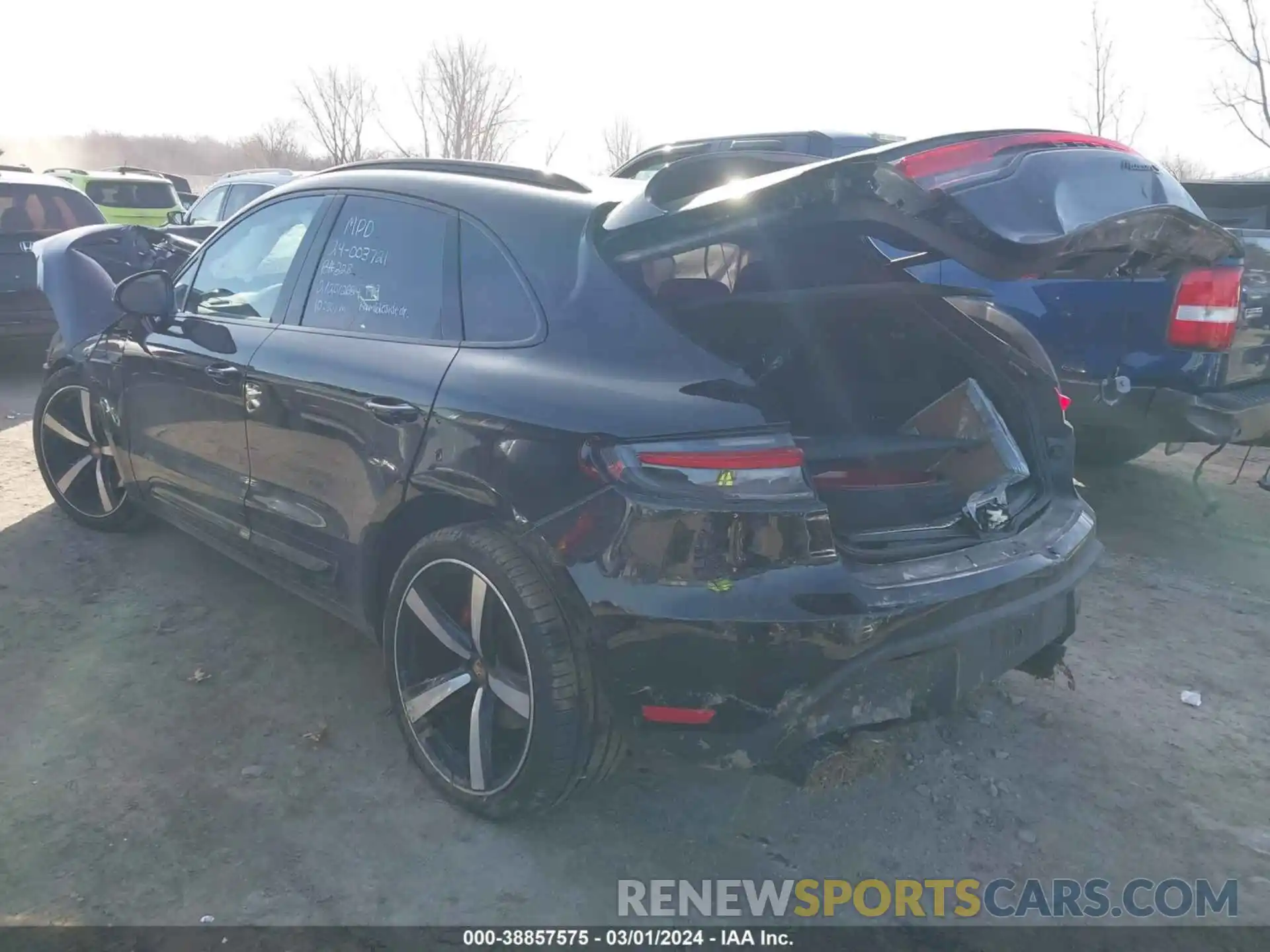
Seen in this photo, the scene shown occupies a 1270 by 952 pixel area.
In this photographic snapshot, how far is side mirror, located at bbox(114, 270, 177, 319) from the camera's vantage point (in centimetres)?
376

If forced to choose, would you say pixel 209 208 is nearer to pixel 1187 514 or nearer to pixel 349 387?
pixel 349 387

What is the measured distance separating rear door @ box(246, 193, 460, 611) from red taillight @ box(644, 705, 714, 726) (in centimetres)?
101

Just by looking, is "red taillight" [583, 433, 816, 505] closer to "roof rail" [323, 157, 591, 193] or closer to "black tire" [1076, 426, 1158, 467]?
"roof rail" [323, 157, 591, 193]

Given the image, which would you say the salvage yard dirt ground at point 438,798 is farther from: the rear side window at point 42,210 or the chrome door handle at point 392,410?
the rear side window at point 42,210

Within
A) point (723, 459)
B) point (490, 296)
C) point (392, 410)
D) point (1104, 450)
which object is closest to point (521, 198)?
point (490, 296)

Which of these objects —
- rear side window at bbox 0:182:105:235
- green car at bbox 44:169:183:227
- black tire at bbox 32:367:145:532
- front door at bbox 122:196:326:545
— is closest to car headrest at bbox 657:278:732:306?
front door at bbox 122:196:326:545

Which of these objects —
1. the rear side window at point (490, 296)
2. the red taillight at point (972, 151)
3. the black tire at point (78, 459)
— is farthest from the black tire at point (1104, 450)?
the black tire at point (78, 459)

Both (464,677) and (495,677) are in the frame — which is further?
(464,677)

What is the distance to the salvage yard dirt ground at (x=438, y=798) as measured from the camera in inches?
98.1

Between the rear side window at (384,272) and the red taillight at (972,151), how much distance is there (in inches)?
55.7

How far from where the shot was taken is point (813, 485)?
2.33 metres

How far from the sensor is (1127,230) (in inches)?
88.4

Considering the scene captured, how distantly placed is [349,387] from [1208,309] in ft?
13.0

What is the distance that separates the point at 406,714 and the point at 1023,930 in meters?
1.77
